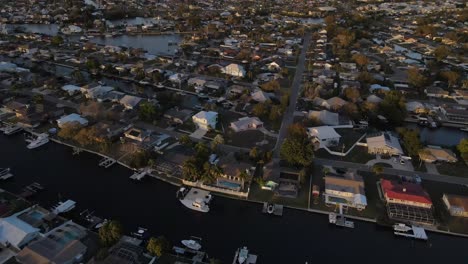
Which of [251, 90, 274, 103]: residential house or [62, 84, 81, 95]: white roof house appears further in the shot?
[62, 84, 81, 95]: white roof house

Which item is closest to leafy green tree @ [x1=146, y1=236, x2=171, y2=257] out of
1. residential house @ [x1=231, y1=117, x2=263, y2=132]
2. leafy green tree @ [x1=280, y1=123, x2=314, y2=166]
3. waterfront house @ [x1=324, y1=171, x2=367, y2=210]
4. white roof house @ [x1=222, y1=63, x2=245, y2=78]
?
waterfront house @ [x1=324, y1=171, x2=367, y2=210]

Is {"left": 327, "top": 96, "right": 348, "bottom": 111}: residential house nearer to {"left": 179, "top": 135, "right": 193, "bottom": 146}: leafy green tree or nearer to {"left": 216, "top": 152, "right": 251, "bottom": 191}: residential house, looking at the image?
{"left": 216, "top": 152, "right": 251, "bottom": 191}: residential house

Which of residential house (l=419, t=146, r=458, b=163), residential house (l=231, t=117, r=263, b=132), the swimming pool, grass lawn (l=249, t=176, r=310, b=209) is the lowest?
grass lawn (l=249, t=176, r=310, b=209)

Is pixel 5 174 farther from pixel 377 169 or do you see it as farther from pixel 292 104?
pixel 377 169

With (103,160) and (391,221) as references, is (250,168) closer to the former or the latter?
(391,221)

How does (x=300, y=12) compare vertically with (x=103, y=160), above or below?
above

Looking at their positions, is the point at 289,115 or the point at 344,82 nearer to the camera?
the point at 289,115

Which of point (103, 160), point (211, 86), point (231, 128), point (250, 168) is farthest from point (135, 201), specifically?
point (211, 86)
